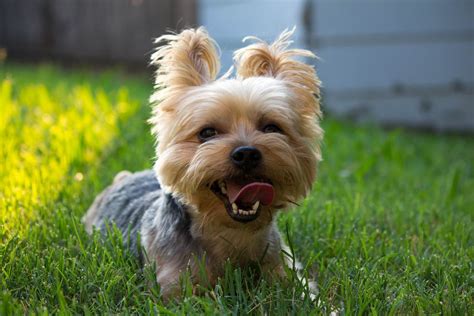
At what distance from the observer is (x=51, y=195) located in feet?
16.0

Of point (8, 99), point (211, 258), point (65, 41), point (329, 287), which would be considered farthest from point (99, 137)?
point (65, 41)

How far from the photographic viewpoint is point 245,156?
3.41m

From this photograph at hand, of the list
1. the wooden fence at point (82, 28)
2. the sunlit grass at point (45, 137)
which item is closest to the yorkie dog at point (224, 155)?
the sunlit grass at point (45, 137)

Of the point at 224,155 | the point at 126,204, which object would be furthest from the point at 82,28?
the point at 224,155

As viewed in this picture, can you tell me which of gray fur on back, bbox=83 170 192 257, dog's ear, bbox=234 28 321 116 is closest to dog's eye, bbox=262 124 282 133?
dog's ear, bbox=234 28 321 116

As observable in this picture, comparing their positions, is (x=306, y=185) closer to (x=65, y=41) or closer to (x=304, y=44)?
(x=304, y=44)

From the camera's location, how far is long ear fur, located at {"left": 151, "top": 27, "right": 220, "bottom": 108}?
394 cm

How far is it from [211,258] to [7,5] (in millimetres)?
13056

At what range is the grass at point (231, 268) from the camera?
3.27 meters

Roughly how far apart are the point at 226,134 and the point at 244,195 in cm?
39

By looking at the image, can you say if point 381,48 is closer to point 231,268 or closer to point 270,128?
point 270,128

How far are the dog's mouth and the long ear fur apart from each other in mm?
719

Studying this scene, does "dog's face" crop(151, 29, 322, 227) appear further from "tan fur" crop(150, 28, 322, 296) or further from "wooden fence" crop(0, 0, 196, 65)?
"wooden fence" crop(0, 0, 196, 65)

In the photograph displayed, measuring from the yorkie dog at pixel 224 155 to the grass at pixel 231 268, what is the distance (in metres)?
0.18
